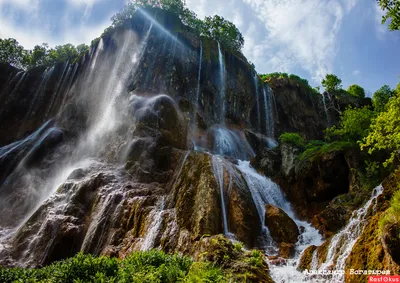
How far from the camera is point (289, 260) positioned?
1056 cm

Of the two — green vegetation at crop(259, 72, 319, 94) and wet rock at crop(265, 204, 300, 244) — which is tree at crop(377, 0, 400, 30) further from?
green vegetation at crop(259, 72, 319, 94)

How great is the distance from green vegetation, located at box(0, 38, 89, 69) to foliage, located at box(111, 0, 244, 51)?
33.5 feet

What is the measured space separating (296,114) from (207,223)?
105 ft

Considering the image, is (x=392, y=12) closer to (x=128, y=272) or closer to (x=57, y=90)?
(x=128, y=272)

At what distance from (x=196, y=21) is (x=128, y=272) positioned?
41.9m

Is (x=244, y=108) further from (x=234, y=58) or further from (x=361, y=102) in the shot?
(x=361, y=102)

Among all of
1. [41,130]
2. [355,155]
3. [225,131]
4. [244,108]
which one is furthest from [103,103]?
[355,155]

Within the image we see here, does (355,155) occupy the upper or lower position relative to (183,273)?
upper

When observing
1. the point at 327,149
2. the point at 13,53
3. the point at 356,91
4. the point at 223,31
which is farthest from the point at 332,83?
the point at 13,53

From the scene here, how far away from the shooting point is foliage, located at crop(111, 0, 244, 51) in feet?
131

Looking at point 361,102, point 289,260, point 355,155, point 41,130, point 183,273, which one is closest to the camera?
point 183,273

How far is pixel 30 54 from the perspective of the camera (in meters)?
45.6

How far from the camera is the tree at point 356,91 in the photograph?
45250mm

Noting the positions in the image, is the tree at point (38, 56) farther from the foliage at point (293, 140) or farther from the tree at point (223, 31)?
the foliage at point (293, 140)
